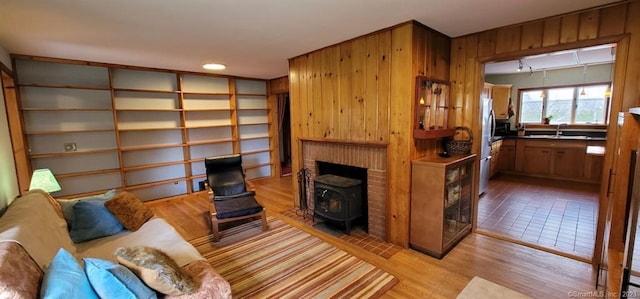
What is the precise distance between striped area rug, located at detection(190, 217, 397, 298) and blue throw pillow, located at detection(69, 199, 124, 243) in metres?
0.90

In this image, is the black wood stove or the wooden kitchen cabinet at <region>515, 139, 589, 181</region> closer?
the black wood stove

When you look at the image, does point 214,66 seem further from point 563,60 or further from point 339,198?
point 563,60

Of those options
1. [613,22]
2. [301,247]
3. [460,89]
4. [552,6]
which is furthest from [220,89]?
[613,22]

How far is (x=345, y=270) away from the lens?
8.26 ft

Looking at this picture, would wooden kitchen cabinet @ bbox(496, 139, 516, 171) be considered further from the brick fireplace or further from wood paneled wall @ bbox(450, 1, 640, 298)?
the brick fireplace

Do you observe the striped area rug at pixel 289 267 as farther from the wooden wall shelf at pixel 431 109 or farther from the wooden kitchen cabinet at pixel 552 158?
the wooden kitchen cabinet at pixel 552 158

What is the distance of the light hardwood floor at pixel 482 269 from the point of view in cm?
220

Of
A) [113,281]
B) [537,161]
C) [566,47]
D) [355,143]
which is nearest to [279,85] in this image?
[355,143]

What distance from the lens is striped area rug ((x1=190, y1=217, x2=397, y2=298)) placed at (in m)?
2.25

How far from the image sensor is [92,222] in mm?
2439

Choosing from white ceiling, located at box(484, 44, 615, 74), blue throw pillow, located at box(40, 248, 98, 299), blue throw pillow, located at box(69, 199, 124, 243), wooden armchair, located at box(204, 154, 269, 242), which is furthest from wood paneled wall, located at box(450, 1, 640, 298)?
blue throw pillow, located at box(69, 199, 124, 243)

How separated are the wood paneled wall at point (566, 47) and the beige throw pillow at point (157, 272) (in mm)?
2715

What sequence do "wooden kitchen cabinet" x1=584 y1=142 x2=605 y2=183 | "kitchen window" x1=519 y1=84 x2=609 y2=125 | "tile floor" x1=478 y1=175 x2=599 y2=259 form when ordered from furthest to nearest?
"kitchen window" x1=519 y1=84 x2=609 y2=125 → "wooden kitchen cabinet" x1=584 y1=142 x2=605 y2=183 → "tile floor" x1=478 y1=175 x2=599 y2=259

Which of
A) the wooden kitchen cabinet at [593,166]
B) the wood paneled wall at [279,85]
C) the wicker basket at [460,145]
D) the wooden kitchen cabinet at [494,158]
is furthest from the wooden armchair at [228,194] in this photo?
the wooden kitchen cabinet at [593,166]
